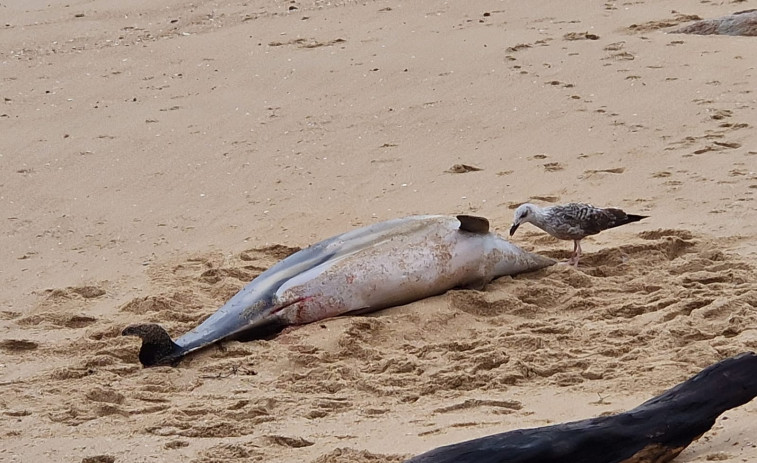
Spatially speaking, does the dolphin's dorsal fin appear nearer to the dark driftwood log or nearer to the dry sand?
the dry sand

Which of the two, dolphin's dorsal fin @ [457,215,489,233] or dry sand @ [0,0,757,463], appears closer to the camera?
dry sand @ [0,0,757,463]

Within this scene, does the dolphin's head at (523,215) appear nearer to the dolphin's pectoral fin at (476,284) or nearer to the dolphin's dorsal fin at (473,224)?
the dolphin's dorsal fin at (473,224)

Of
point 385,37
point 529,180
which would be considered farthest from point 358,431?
point 385,37

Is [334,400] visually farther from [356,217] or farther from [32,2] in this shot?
[32,2]

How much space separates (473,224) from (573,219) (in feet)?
1.75

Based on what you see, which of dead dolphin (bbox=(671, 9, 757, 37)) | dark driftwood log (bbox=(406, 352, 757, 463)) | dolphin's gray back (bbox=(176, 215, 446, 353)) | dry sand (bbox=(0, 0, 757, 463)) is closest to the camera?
dark driftwood log (bbox=(406, 352, 757, 463))

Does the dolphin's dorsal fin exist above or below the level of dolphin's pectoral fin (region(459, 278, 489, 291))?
above

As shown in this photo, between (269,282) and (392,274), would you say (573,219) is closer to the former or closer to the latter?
(392,274)

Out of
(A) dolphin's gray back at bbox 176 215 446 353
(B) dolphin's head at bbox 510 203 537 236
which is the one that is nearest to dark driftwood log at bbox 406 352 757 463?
(A) dolphin's gray back at bbox 176 215 446 353

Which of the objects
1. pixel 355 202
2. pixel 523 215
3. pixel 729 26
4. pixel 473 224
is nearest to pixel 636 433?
pixel 473 224

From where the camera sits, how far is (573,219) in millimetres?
6242

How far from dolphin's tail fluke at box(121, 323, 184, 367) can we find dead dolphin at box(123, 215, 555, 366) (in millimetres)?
142

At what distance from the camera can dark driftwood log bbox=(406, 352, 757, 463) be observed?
3.51 m

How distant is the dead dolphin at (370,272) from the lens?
5770 millimetres
